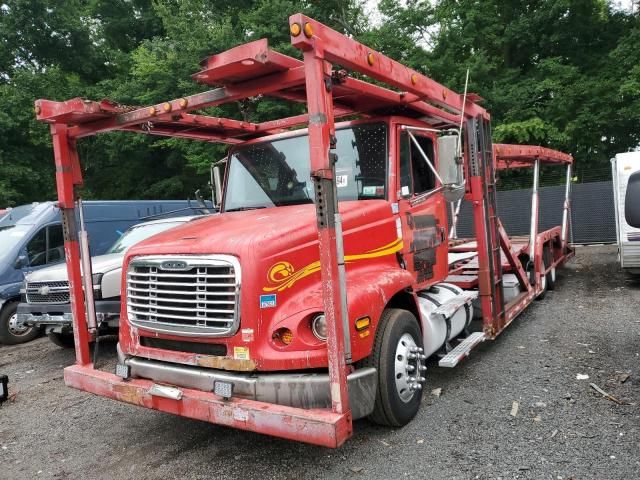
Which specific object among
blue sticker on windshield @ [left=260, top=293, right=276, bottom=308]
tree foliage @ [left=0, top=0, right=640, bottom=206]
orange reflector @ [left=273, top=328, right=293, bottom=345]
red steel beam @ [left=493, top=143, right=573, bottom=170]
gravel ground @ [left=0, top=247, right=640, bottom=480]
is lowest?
gravel ground @ [left=0, top=247, right=640, bottom=480]

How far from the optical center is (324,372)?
344 centimetres

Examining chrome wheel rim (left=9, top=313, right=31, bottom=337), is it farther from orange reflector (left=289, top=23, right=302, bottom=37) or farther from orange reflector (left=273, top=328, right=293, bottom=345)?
orange reflector (left=289, top=23, right=302, bottom=37)

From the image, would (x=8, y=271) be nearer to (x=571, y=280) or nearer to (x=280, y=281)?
(x=280, y=281)

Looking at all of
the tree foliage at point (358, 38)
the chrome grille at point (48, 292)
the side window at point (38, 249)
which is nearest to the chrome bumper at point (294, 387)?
the chrome grille at point (48, 292)

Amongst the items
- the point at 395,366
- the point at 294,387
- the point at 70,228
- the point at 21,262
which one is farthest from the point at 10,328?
the point at 395,366

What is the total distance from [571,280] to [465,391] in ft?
23.0

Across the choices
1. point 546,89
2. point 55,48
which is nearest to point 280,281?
point 546,89

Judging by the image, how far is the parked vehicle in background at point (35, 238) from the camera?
892 centimetres

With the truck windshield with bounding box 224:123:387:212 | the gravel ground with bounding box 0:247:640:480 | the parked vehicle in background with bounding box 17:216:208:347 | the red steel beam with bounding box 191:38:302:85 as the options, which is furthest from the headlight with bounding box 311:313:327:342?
the parked vehicle in background with bounding box 17:216:208:347

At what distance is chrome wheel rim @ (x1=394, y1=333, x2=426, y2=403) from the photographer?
13.0 ft

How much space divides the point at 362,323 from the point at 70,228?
2871 mm

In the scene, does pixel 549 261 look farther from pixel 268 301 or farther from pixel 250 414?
pixel 250 414

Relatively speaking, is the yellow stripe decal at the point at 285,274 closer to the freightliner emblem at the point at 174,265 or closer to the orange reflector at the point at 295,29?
the freightliner emblem at the point at 174,265

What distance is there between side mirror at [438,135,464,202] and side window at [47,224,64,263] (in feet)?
26.8
